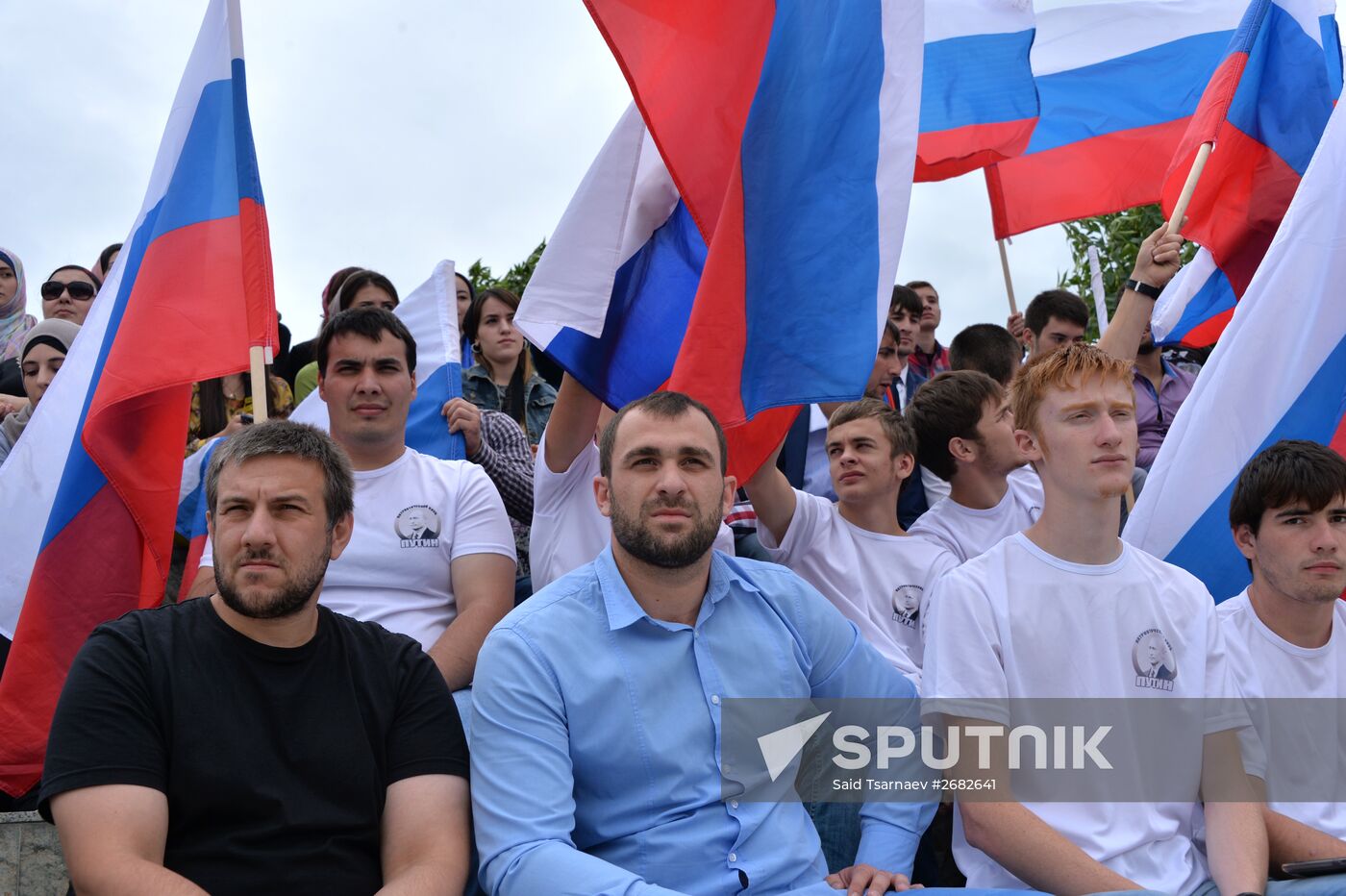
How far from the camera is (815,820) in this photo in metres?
4.44

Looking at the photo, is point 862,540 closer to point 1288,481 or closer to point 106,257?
point 1288,481

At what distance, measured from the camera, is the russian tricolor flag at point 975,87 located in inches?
262

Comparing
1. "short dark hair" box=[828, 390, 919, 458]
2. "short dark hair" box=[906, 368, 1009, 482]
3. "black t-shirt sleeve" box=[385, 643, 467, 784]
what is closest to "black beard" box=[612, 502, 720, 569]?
"black t-shirt sleeve" box=[385, 643, 467, 784]

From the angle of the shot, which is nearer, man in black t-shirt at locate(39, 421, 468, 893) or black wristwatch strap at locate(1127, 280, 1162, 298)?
man in black t-shirt at locate(39, 421, 468, 893)

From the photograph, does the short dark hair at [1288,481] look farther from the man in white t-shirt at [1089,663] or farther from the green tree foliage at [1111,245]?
the green tree foliage at [1111,245]

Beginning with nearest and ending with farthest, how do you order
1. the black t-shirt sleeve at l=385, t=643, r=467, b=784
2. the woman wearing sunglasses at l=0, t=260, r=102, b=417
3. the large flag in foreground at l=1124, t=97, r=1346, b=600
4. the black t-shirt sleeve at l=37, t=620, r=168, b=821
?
the black t-shirt sleeve at l=37, t=620, r=168, b=821, the black t-shirt sleeve at l=385, t=643, r=467, b=784, the large flag in foreground at l=1124, t=97, r=1346, b=600, the woman wearing sunglasses at l=0, t=260, r=102, b=417

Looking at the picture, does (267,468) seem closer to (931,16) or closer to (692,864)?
(692,864)

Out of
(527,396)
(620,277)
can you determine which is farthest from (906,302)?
(620,277)

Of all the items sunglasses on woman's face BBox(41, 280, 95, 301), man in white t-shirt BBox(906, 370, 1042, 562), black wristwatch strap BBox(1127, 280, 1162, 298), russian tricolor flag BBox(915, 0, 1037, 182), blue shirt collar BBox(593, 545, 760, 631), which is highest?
russian tricolor flag BBox(915, 0, 1037, 182)

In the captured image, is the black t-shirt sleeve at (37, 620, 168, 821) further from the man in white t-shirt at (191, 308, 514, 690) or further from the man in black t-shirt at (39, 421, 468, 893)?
the man in white t-shirt at (191, 308, 514, 690)

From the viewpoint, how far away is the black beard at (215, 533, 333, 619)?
3.59 m

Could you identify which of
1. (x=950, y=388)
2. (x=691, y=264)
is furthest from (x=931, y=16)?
(x=691, y=264)

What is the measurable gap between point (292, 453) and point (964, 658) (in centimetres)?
199

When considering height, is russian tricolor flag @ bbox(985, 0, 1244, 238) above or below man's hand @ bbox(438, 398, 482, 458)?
above
